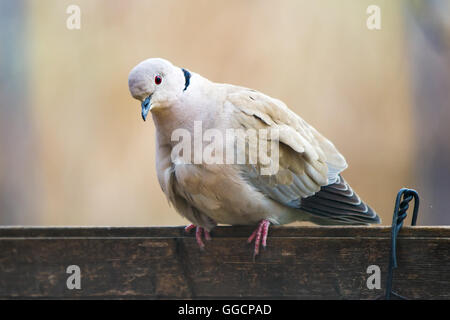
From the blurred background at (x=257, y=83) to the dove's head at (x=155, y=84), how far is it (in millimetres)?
1445

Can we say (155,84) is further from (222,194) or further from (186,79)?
(222,194)

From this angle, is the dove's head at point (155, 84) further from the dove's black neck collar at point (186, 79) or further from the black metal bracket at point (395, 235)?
the black metal bracket at point (395, 235)

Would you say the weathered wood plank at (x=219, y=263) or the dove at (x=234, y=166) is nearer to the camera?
the weathered wood plank at (x=219, y=263)

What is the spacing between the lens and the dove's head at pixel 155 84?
1.73 m

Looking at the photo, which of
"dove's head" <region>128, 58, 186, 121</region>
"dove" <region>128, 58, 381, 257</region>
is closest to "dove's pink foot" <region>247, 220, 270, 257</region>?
"dove" <region>128, 58, 381, 257</region>

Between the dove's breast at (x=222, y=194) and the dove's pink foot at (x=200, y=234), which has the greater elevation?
the dove's breast at (x=222, y=194)

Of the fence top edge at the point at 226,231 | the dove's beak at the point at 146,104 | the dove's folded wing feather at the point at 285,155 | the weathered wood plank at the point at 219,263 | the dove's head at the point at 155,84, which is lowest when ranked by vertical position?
the weathered wood plank at the point at 219,263

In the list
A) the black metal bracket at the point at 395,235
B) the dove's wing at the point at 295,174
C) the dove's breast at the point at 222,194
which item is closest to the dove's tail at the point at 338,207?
the dove's wing at the point at 295,174

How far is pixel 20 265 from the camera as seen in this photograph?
1.58m

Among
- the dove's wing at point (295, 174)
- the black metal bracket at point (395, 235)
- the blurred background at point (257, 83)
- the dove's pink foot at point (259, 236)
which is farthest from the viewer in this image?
the blurred background at point (257, 83)

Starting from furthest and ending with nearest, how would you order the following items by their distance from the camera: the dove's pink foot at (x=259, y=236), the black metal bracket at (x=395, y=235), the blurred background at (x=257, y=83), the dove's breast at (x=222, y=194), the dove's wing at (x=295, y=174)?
the blurred background at (x=257, y=83)
the dove's wing at (x=295, y=174)
the dove's breast at (x=222, y=194)
the dove's pink foot at (x=259, y=236)
the black metal bracket at (x=395, y=235)

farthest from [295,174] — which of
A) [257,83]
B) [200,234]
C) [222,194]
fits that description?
[257,83]

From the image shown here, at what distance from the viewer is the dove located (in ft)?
5.66

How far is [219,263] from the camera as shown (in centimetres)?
154
